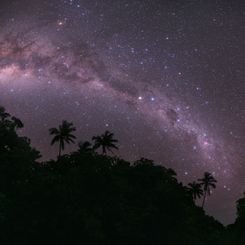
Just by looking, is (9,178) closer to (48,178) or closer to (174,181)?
(48,178)

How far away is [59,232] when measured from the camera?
50.3 metres

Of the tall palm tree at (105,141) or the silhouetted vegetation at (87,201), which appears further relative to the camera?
the tall palm tree at (105,141)

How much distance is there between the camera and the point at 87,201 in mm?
52344

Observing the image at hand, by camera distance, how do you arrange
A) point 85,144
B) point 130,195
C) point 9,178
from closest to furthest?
point 9,178, point 130,195, point 85,144

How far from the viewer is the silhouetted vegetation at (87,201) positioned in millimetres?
48688

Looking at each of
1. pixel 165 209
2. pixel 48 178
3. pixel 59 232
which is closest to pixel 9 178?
pixel 48 178

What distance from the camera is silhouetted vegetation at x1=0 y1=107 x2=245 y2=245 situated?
4869 cm

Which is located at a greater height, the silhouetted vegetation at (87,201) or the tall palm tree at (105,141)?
the tall palm tree at (105,141)

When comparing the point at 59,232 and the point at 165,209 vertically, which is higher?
the point at 165,209

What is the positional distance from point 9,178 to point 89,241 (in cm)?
1027

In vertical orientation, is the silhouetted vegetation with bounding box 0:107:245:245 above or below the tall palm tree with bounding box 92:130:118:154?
below

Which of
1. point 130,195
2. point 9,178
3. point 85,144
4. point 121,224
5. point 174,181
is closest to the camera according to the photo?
point 9,178

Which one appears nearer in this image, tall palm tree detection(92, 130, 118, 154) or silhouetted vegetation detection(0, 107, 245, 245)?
silhouetted vegetation detection(0, 107, 245, 245)

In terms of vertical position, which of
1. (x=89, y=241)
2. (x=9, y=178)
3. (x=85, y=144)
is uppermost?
(x=85, y=144)
